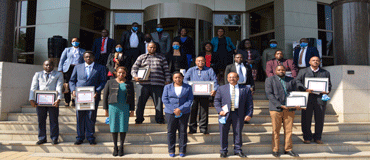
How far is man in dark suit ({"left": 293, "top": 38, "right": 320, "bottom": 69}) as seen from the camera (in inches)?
307

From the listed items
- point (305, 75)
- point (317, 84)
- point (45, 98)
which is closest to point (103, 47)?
point (45, 98)

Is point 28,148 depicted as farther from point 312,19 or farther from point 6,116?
point 312,19

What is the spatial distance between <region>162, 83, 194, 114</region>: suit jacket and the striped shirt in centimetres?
84

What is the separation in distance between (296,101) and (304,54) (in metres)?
3.62

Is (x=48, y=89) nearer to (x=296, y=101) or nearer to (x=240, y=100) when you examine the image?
(x=240, y=100)

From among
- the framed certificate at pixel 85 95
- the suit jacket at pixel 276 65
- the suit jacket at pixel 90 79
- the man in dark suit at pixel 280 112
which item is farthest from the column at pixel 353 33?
the framed certificate at pixel 85 95

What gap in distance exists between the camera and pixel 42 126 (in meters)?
5.42

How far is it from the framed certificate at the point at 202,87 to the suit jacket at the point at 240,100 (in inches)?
11.7

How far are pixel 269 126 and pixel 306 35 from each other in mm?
6543

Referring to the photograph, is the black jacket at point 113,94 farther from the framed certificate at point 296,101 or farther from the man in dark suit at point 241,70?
the framed certificate at point 296,101

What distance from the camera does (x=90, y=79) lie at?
5.41 metres

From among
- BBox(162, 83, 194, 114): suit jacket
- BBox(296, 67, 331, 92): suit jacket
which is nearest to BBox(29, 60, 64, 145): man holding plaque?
BBox(162, 83, 194, 114): suit jacket

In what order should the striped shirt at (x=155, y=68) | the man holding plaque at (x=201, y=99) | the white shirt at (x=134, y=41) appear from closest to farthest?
the man holding plaque at (x=201, y=99) < the striped shirt at (x=155, y=68) < the white shirt at (x=134, y=41)

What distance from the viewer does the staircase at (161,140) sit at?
521cm
